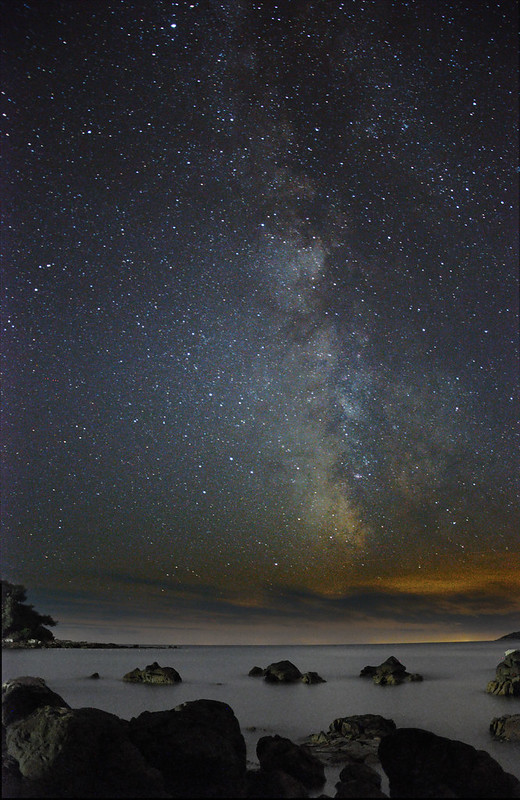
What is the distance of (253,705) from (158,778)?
113 feet

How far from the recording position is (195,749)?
1227 centimetres

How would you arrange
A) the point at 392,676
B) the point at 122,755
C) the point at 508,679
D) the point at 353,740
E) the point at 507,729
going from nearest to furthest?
the point at 122,755, the point at 353,740, the point at 507,729, the point at 508,679, the point at 392,676

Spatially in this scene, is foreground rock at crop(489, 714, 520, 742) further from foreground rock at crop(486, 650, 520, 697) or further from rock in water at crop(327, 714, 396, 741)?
foreground rock at crop(486, 650, 520, 697)

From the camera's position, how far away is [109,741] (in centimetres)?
1146

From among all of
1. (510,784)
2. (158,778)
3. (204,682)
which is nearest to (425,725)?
(510,784)

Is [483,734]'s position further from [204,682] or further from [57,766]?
[204,682]

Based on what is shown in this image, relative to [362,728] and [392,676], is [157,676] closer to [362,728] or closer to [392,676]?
[392,676]

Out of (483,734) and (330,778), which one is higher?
(330,778)

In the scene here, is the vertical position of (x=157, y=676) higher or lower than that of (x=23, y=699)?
lower

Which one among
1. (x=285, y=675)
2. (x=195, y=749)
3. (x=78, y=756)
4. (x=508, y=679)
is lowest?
(x=285, y=675)

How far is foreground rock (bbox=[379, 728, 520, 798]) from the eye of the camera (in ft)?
36.9

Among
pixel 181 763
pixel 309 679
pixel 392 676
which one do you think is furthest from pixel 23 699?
pixel 392 676

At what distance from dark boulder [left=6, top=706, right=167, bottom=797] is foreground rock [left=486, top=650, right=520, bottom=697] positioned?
38959 mm

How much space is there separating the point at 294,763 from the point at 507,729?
13.7m
